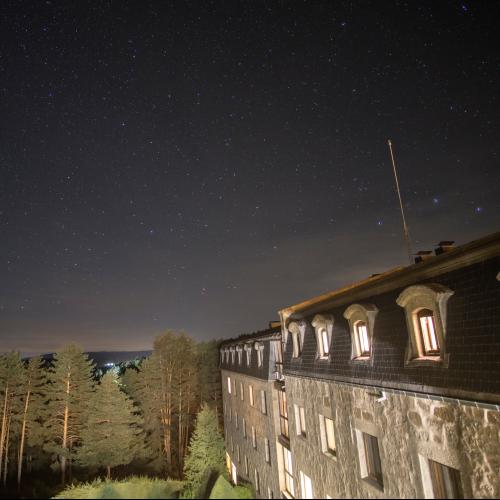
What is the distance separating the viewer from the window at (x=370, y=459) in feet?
31.6

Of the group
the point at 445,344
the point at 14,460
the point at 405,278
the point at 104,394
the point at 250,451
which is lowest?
the point at 14,460

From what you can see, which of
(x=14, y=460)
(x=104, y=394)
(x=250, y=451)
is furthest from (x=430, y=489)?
(x=14, y=460)

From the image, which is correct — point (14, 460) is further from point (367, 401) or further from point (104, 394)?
point (367, 401)

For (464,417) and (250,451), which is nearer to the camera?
(464,417)

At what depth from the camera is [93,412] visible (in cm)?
3131

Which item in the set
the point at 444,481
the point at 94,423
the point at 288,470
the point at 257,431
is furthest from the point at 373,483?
the point at 94,423

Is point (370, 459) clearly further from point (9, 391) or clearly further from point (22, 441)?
point (9, 391)

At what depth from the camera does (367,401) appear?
979cm

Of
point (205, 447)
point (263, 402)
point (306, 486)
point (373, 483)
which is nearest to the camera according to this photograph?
point (373, 483)

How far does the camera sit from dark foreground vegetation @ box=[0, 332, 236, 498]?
97.1ft

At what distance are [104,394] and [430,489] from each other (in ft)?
102

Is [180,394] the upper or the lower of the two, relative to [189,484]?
lower

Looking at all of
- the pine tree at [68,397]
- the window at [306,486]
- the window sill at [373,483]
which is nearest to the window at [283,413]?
the window at [306,486]

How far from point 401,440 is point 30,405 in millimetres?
39280
